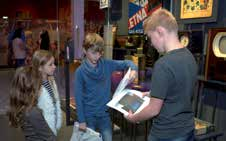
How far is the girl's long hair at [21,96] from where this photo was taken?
1715 millimetres

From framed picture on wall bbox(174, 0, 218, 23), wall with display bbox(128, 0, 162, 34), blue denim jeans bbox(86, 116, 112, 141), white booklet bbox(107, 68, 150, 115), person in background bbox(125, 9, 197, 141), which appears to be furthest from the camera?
wall with display bbox(128, 0, 162, 34)

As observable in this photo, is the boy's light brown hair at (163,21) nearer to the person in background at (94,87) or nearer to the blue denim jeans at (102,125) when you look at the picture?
the person in background at (94,87)

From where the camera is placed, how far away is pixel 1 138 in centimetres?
353

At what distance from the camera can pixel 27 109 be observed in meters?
1.70

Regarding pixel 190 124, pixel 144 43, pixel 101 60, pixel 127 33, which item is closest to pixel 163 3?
pixel 144 43

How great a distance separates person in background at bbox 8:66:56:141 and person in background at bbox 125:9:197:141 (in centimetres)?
64

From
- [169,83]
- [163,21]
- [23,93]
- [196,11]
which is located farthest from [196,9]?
[23,93]

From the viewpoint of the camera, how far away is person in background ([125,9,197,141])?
4.45ft

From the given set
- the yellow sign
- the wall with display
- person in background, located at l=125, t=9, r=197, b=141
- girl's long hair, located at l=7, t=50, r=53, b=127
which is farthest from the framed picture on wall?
girl's long hair, located at l=7, t=50, r=53, b=127

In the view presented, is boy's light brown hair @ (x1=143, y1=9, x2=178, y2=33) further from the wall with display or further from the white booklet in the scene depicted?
the wall with display

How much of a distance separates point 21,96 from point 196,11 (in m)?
1.92

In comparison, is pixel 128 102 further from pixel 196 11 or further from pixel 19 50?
pixel 19 50

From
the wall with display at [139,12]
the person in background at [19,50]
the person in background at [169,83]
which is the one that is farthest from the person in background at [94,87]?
the person in background at [19,50]

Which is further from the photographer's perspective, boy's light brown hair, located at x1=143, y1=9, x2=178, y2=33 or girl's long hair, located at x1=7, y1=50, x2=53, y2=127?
girl's long hair, located at x1=7, y1=50, x2=53, y2=127
